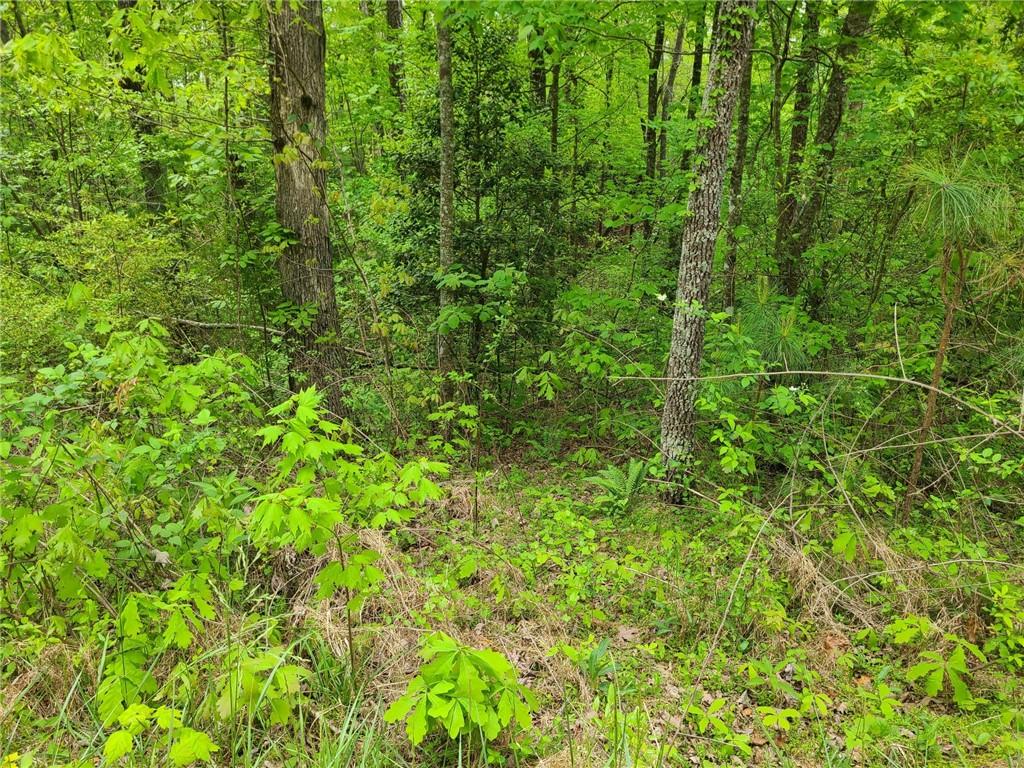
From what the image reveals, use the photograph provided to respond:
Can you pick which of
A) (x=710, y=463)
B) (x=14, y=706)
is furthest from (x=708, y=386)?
(x=14, y=706)

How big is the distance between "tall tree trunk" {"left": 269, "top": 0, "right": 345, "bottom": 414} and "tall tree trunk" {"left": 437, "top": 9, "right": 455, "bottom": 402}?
116 cm

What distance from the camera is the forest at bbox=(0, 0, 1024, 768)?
2.78 m

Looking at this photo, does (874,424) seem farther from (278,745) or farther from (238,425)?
(238,425)

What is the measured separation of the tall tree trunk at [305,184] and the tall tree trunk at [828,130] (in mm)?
5679

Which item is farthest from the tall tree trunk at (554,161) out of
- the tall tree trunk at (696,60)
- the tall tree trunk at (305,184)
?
the tall tree trunk at (305,184)

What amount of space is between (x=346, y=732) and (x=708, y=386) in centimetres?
396

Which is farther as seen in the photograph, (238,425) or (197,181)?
(197,181)

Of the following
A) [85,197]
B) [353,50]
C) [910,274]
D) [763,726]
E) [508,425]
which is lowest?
[508,425]

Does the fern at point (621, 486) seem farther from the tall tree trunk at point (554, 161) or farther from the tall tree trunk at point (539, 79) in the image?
the tall tree trunk at point (539, 79)

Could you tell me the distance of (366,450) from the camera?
5.43 metres

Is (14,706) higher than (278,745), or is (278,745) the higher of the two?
(14,706)

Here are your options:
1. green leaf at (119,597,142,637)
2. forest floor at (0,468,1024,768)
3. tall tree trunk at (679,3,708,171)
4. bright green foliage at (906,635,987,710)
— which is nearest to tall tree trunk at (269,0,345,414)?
forest floor at (0,468,1024,768)

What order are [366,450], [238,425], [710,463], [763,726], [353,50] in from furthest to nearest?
[353,50] < [710,463] < [366,450] < [238,425] < [763,726]

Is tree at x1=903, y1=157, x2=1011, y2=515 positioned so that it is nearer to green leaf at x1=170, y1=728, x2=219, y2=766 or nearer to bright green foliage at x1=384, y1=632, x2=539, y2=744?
bright green foliage at x1=384, y1=632, x2=539, y2=744
